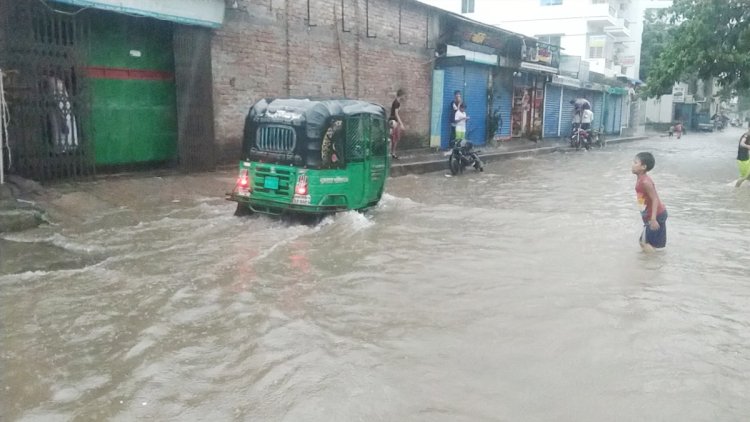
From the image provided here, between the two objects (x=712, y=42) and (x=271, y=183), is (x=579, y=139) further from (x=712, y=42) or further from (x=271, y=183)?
(x=271, y=183)

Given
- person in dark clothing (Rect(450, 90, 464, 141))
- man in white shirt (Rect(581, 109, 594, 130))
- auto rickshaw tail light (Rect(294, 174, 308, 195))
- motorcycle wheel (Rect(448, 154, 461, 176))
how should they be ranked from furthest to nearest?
man in white shirt (Rect(581, 109, 594, 130))
person in dark clothing (Rect(450, 90, 464, 141))
motorcycle wheel (Rect(448, 154, 461, 176))
auto rickshaw tail light (Rect(294, 174, 308, 195))

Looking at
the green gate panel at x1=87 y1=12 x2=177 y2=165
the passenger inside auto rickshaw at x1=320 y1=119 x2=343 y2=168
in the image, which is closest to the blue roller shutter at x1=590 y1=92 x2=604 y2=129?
the green gate panel at x1=87 y1=12 x2=177 y2=165

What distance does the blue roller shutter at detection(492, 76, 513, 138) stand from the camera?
22761 millimetres

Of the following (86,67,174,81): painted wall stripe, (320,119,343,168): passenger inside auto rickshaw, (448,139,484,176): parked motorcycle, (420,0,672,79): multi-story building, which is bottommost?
(448,139,484,176): parked motorcycle

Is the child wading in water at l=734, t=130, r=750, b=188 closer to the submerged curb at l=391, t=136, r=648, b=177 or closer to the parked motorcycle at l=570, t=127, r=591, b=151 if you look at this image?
the submerged curb at l=391, t=136, r=648, b=177

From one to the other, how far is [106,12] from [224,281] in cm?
623

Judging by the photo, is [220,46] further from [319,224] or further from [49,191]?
[319,224]

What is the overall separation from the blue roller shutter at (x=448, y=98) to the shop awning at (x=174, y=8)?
31.2ft

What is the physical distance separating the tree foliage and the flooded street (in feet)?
52.1

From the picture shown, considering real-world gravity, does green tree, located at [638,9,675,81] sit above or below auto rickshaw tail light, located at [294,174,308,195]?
above

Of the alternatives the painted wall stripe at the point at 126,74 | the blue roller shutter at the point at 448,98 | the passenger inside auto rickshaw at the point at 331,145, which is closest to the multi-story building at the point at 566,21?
the blue roller shutter at the point at 448,98

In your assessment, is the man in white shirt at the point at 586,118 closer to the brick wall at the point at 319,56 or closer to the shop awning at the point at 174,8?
the brick wall at the point at 319,56

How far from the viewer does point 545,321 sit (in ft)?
16.4

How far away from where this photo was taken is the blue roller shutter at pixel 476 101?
20.7 meters
